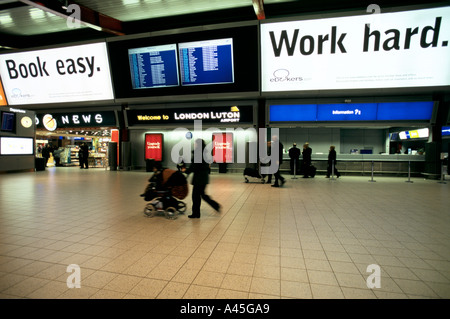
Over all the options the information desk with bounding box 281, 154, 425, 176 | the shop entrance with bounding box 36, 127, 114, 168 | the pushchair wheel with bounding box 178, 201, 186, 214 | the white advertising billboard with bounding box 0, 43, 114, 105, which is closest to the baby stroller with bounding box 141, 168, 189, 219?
the pushchair wheel with bounding box 178, 201, 186, 214

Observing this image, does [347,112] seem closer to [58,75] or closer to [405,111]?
[405,111]

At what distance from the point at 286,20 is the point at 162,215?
889 centimetres

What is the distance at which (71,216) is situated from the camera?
4.93m

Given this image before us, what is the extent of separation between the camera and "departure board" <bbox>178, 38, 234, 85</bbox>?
10.6 metres

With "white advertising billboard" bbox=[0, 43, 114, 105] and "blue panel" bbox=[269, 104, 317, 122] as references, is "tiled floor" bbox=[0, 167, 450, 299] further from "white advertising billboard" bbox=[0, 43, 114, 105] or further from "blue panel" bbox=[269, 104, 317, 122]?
"white advertising billboard" bbox=[0, 43, 114, 105]

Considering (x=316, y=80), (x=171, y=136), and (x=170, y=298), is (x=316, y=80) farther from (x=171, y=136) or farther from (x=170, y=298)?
(x=170, y=298)

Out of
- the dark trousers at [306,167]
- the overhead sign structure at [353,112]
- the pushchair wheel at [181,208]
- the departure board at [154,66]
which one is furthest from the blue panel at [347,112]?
the pushchair wheel at [181,208]

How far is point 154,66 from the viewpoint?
38.2 feet

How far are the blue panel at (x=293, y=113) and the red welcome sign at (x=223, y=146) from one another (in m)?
2.52

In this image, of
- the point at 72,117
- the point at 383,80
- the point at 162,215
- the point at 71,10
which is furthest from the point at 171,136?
the point at 383,80

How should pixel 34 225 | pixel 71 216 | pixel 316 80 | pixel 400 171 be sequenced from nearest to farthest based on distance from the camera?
1. pixel 34 225
2. pixel 71 216
3. pixel 316 80
4. pixel 400 171

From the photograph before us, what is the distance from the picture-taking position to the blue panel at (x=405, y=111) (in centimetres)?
1062

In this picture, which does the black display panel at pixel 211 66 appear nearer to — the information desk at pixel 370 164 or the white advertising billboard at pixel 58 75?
the white advertising billboard at pixel 58 75

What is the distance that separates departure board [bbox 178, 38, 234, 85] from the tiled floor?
23.7ft
